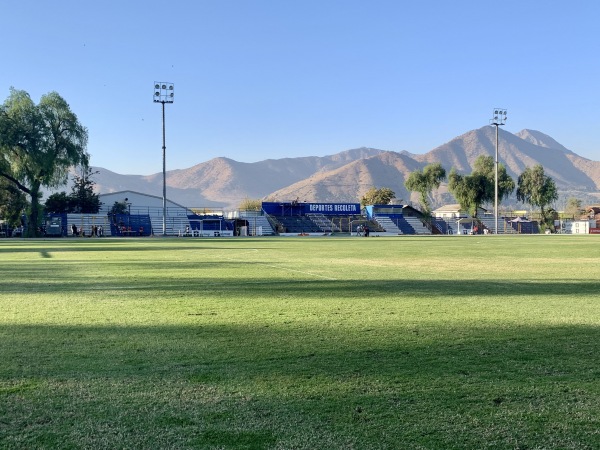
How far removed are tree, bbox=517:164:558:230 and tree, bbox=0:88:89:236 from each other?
72979mm

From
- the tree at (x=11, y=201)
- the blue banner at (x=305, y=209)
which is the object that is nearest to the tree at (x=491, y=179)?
the blue banner at (x=305, y=209)

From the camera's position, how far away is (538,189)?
3738 inches

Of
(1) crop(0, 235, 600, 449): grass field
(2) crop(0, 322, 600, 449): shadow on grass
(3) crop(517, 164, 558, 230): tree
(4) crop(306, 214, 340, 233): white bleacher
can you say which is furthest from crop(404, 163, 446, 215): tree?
(2) crop(0, 322, 600, 449): shadow on grass

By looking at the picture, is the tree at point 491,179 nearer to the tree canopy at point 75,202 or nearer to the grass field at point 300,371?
the tree canopy at point 75,202

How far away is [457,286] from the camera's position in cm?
1238

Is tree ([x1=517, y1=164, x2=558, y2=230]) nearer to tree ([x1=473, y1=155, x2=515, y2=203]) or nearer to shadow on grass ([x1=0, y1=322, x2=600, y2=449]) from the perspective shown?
tree ([x1=473, y1=155, x2=515, y2=203])

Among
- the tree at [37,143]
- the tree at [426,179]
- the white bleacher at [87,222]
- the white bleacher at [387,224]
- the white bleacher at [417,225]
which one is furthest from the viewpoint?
the tree at [426,179]

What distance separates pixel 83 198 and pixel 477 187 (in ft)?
206

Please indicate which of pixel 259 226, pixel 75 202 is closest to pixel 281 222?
pixel 259 226

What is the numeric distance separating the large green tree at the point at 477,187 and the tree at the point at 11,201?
65.3m

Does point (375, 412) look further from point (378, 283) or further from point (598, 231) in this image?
point (598, 231)

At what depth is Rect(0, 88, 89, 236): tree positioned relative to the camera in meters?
55.8

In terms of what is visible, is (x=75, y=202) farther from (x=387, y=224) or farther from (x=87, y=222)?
(x=387, y=224)

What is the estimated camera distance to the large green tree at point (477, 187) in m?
93.2
